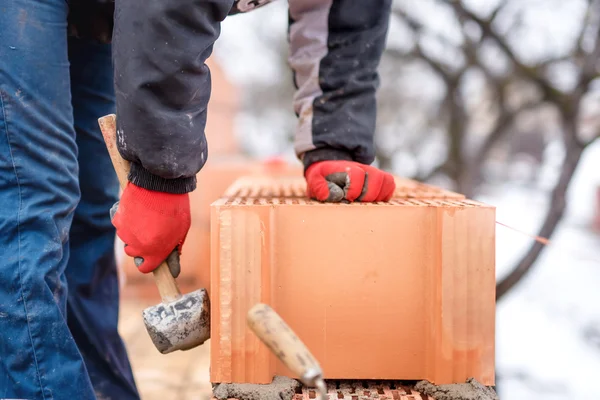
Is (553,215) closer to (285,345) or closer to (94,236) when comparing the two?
(94,236)

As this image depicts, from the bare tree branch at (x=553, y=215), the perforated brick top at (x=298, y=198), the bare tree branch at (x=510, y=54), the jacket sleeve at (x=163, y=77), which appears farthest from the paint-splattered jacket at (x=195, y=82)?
the bare tree branch at (x=510, y=54)

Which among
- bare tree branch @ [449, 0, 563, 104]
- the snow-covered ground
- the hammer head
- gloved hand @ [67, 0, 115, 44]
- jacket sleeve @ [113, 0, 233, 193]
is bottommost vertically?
the snow-covered ground

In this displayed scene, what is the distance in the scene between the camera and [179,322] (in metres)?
1.07

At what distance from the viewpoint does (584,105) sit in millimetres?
2684

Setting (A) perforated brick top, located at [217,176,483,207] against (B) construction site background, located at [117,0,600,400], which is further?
(B) construction site background, located at [117,0,600,400]

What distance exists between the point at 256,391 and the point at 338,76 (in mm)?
743

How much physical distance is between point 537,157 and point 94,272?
9.26 meters

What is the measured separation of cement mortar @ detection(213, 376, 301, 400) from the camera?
3.28ft

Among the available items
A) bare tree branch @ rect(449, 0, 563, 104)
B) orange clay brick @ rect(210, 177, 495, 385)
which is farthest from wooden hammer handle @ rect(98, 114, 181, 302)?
bare tree branch @ rect(449, 0, 563, 104)

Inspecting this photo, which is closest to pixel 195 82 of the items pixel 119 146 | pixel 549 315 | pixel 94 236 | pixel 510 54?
pixel 119 146

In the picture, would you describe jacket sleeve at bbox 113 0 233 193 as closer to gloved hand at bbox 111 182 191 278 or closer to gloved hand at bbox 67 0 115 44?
gloved hand at bbox 111 182 191 278

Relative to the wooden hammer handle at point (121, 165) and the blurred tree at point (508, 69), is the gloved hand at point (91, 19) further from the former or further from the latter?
the blurred tree at point (508, 69)

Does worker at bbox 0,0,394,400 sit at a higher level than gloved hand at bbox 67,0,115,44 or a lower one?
lower

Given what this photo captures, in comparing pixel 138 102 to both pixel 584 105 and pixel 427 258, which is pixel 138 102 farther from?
pixel 584 105
